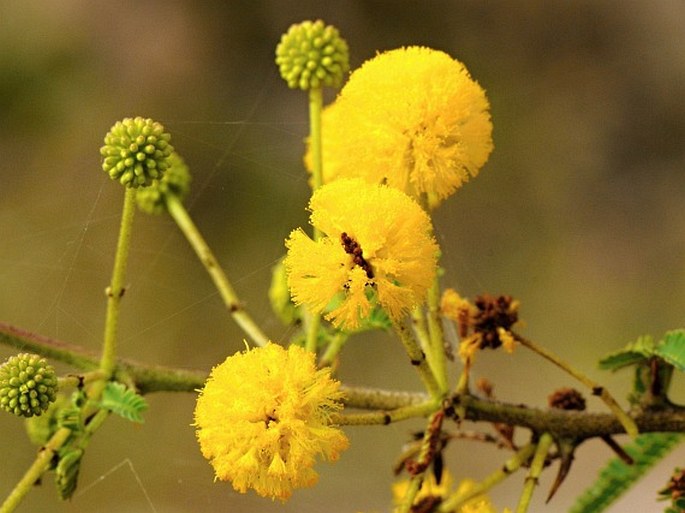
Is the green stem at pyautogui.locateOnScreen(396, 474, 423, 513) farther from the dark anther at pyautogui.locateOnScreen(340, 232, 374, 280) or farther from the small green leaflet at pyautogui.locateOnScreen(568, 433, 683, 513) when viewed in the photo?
the small green leaflet at pyautogui.locateOnScreen(568, 433, 683, 513)

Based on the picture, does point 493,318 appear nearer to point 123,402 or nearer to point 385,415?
point 385,415

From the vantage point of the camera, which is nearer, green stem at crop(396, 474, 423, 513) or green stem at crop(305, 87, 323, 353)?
green stem at crop(396, 474, 423, 513)

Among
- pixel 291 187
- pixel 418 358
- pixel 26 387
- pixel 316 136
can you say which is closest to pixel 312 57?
pixel 316 136

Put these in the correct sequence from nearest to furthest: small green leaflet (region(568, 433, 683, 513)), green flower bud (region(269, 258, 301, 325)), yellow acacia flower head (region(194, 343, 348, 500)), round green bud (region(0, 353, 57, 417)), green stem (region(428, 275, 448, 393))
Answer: yellow acacia flower head (region(194, 343, 348, 500)) < round green bud (region(0, 353, 57, 417)) < green stem (region(428, 275, 448, 393)) < small green leaflet (region(568, 433, 683, 513)) < green flower bud (region(269, 258, 301, 325))

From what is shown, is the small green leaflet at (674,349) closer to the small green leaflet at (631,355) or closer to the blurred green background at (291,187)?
the small green leaflet at (631,355)

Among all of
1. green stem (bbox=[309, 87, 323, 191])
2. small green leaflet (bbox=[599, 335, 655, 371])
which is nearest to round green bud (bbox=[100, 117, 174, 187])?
green stem (bbox=[309, 87, 323, 191])

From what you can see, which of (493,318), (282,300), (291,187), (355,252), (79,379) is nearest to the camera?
(355,252)
